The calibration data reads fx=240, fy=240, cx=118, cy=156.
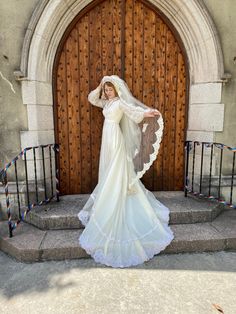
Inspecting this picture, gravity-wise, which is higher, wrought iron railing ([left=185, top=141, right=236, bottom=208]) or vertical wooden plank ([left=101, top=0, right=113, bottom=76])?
vertical wooden plank ([left=101, top=0, right=113, bottom=76])

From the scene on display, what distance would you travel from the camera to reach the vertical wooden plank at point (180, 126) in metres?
→ 3.97

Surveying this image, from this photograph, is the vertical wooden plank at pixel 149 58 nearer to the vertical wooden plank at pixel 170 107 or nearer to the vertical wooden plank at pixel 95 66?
the vertical wooden plank at pixel 170 107

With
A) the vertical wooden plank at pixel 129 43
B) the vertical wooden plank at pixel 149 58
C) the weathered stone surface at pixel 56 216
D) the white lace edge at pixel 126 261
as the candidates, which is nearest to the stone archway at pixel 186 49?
the vertical wooden plank at pixel 149 58

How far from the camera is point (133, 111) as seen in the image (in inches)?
118

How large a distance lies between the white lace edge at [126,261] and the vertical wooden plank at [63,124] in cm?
135

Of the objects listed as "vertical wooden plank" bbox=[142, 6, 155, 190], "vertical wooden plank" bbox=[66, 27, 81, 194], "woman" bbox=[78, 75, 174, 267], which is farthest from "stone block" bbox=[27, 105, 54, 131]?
"vertical wooden plank" bbox=[142, 6, 155, 190]

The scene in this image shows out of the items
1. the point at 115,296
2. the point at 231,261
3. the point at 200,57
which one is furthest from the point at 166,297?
the point at 200,57

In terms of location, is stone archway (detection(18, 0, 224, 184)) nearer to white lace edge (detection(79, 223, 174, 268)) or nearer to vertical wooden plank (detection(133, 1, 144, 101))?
vertical wooden plank (detection(133, 1, 144, 101))

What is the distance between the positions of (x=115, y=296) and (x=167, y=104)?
9.62 feet

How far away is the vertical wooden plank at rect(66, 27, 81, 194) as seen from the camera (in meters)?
3.75

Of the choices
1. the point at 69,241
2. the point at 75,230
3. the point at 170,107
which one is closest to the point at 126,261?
the point at 69,241

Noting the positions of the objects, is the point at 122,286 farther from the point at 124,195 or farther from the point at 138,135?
the point at 138,135

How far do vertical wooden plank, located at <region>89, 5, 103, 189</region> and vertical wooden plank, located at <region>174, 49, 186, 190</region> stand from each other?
131 centimetres

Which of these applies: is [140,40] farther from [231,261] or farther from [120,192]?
[231,261]
